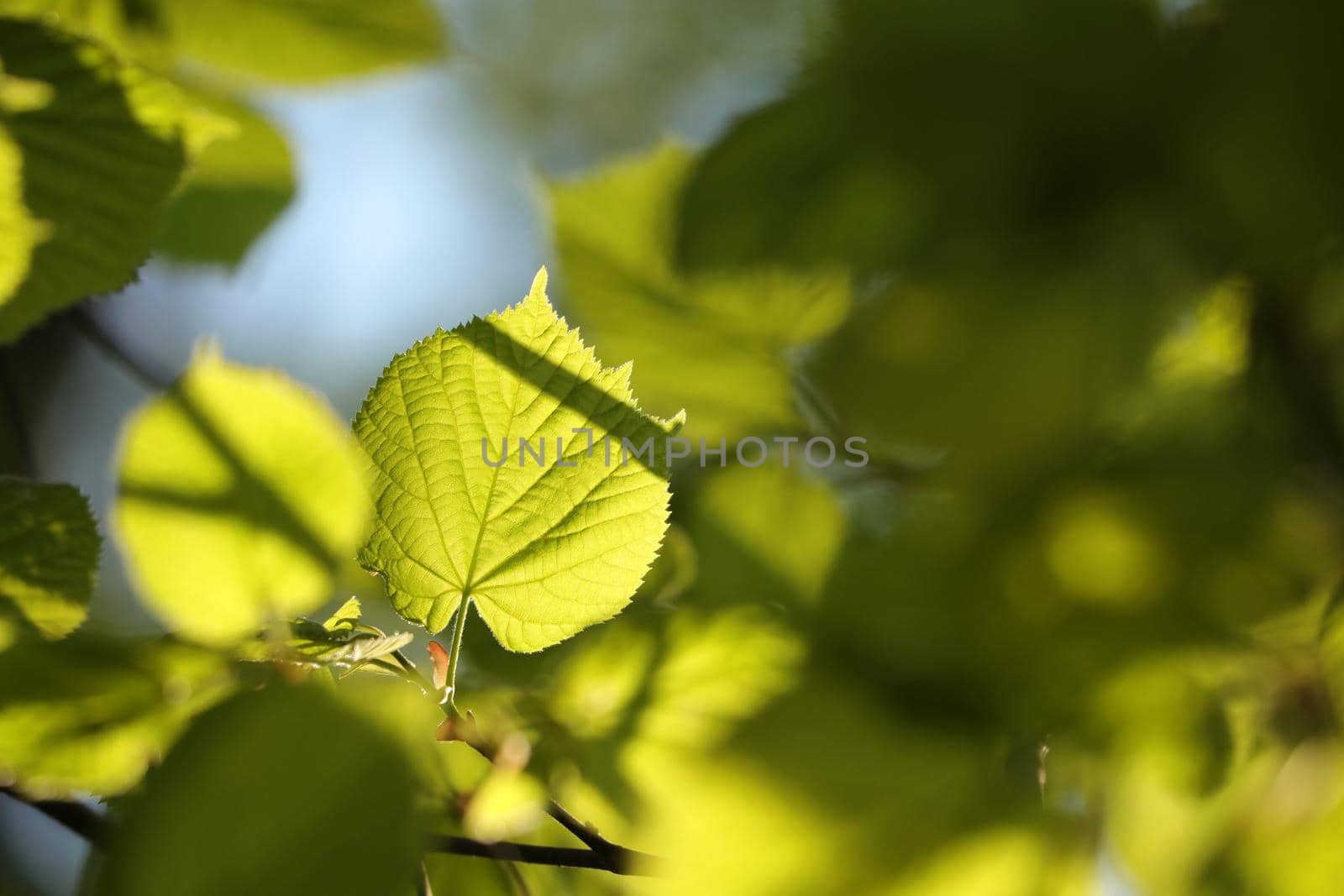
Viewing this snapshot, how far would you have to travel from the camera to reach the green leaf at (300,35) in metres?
0.32

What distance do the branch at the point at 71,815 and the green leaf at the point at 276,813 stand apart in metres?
0.09

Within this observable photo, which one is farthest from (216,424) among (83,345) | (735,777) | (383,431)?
(83,345)

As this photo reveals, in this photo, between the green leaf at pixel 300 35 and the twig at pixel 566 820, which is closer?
the twig at pixel 566 820

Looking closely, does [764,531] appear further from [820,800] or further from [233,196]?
[233,196]

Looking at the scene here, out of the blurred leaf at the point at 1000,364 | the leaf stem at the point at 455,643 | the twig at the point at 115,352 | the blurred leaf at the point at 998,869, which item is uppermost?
the twig at the point at 115,352

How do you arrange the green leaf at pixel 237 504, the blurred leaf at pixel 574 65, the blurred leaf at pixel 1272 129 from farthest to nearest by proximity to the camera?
1. the blurred leaf at pixel 574 65
2. the green leaf at pixel 237 504
3. the blurred leaf at pixel 1272 129

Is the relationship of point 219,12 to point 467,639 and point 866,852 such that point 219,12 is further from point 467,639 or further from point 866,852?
point 866,852

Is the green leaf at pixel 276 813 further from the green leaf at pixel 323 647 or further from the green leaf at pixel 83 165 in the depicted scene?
the green leaf at pixel 83 165

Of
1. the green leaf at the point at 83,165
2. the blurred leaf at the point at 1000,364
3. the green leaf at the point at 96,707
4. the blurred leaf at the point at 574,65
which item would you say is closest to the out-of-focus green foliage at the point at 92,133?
the green leaf at the point at 83,165

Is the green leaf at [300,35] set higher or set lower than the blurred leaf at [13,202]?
higher

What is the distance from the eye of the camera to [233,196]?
1.27 ft

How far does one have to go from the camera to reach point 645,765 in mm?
173

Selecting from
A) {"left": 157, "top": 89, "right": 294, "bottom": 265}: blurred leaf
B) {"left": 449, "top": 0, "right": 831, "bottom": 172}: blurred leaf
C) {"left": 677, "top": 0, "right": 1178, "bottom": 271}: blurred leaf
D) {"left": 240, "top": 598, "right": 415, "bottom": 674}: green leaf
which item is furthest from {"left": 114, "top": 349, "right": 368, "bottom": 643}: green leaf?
{"left": 449, "top": 0, "right": 831, "bottom": 172}: blurred leaf

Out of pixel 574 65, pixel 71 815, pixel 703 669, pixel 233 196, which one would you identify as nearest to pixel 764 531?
pixel 703 669
